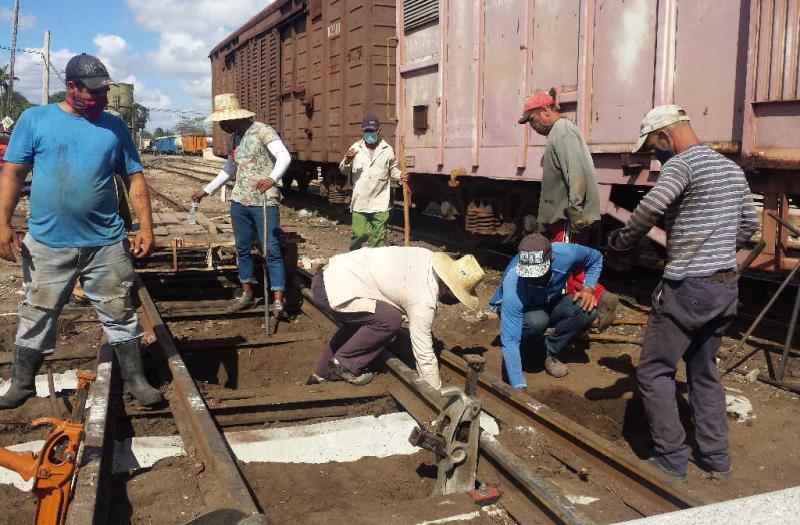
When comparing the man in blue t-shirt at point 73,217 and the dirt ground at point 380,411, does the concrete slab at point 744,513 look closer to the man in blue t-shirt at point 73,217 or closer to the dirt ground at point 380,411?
the dirt ground at point 380,411

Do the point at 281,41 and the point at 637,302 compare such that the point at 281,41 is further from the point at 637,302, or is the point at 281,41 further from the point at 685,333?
the point at 685,333

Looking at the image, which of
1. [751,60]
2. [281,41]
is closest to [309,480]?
[751,60]

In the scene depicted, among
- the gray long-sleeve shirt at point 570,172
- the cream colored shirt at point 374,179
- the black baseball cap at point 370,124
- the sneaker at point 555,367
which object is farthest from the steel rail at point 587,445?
the black baseball cap at point 370,124

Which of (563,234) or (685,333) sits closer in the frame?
(685,333)

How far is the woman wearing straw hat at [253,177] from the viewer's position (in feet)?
19.5

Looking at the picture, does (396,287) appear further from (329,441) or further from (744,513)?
(744,513)

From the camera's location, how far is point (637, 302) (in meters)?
7.04

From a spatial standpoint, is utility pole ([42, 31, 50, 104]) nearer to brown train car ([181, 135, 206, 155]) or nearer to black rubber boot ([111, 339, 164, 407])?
brown train car ([181, 135, 206, 155])

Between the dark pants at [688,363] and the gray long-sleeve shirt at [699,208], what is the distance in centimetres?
10

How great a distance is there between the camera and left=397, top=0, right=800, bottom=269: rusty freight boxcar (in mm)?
5223

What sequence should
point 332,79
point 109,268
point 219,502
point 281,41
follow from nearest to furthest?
point 219,502 → point 109,268 → point 332,79 → point 281,41

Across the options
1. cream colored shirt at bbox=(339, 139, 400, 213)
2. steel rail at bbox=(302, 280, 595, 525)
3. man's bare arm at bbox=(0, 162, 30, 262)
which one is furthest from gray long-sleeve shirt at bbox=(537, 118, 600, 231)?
man's bare arm at bbox=(0, 162, 30, 262)

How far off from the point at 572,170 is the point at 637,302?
8.23ft

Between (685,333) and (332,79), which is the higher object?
(332,79)
